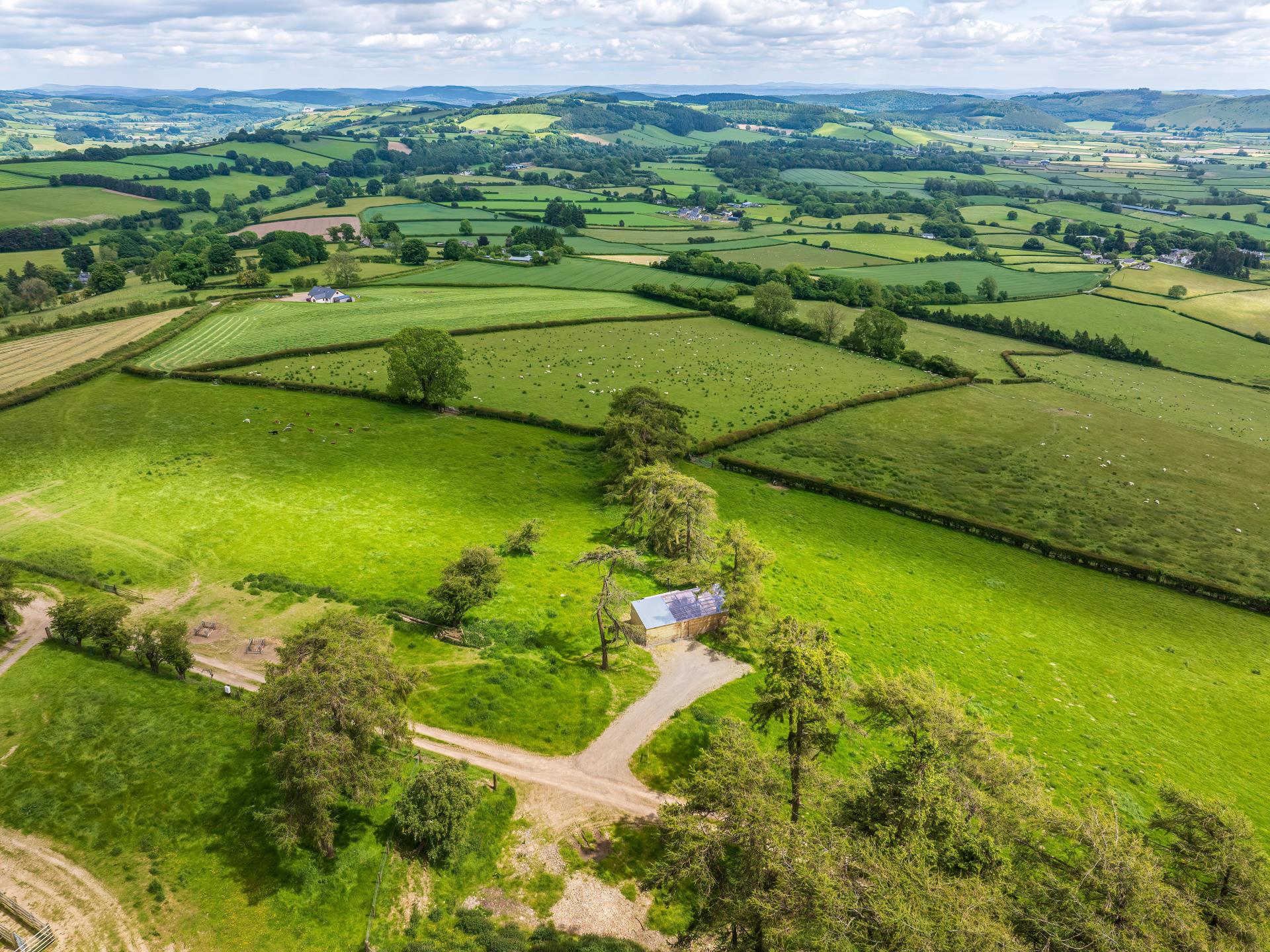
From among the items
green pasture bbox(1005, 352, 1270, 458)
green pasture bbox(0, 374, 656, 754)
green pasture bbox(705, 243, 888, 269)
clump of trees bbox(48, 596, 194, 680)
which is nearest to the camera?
clump of trees bbox(48, 596, 194, 680)

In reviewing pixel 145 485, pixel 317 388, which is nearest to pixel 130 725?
pixel 145 485

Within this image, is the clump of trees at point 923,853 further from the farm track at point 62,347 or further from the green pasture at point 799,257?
the green pasture at point 799,257

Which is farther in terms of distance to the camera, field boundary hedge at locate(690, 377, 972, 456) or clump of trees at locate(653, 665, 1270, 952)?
field boundary hedge at locate(690, 377, 972, 456)

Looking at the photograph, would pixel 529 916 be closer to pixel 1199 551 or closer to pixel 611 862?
pixel 611 862

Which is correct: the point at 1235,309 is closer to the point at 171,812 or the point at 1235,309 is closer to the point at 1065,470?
the point at 1065,470

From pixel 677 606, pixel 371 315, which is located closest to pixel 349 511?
pixel 677 606

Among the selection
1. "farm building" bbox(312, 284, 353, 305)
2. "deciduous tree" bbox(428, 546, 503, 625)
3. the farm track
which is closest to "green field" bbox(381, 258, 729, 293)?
"farm building" bbox(312, 284, 353, 305)

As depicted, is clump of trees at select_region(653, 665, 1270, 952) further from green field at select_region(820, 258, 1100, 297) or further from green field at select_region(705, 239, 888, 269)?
green field at select_region(705, 239, 888, 269)

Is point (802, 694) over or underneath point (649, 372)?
over
